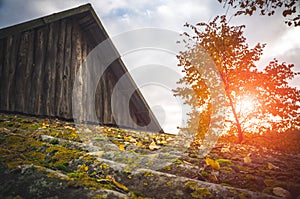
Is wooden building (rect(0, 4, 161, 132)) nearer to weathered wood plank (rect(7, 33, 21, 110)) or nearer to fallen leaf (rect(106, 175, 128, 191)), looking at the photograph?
weathered wood plank (rect(7, 33, 21, 110))

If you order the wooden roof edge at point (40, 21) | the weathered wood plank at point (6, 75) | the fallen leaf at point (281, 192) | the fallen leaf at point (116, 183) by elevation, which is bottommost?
the fallen leaf at point (116, 183)

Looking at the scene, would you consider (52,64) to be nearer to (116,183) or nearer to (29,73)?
(29,73)

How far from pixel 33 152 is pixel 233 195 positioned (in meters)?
1.63

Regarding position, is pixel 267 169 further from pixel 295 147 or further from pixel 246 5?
pixel 295 147

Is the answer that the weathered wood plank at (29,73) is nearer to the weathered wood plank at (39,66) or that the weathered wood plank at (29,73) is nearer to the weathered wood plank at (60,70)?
the weathered wood plank at (39,66)

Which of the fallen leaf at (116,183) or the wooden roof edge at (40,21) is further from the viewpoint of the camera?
the wooden roof edge at (40,21)

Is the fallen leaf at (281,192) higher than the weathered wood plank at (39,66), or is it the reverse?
the weathered wood plank at (39,66)

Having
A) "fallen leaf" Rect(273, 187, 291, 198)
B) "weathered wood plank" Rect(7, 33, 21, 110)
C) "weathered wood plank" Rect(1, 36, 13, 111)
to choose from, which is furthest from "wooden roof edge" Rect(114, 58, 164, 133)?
"fallen leaf" Rect(273, 187, 291, 198)

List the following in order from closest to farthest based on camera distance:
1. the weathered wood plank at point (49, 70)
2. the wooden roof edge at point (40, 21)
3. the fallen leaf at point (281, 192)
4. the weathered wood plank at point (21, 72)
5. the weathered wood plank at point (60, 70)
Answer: the fallen leaf at point (281, 192) → the wooden roof edge at point (40, 21) → the weathered wood plank at point (21, 72) → the weathered wood plank at point (49, 70) → the weathered wood plank at point (60, 70)

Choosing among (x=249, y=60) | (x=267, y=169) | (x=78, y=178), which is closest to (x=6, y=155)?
(x=78, y=178)

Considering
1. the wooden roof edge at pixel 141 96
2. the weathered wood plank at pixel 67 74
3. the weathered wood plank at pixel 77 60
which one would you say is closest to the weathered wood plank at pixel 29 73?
the weathered wood plank at pixel 67 74

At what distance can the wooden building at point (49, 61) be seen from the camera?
5.18 m

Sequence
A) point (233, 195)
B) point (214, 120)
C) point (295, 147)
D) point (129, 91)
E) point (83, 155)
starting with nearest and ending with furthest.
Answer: point (233, 195)
point (83, 155)
point (129, 91)
point (295, 147)
point (214, 120)

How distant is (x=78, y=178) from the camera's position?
139 cm
